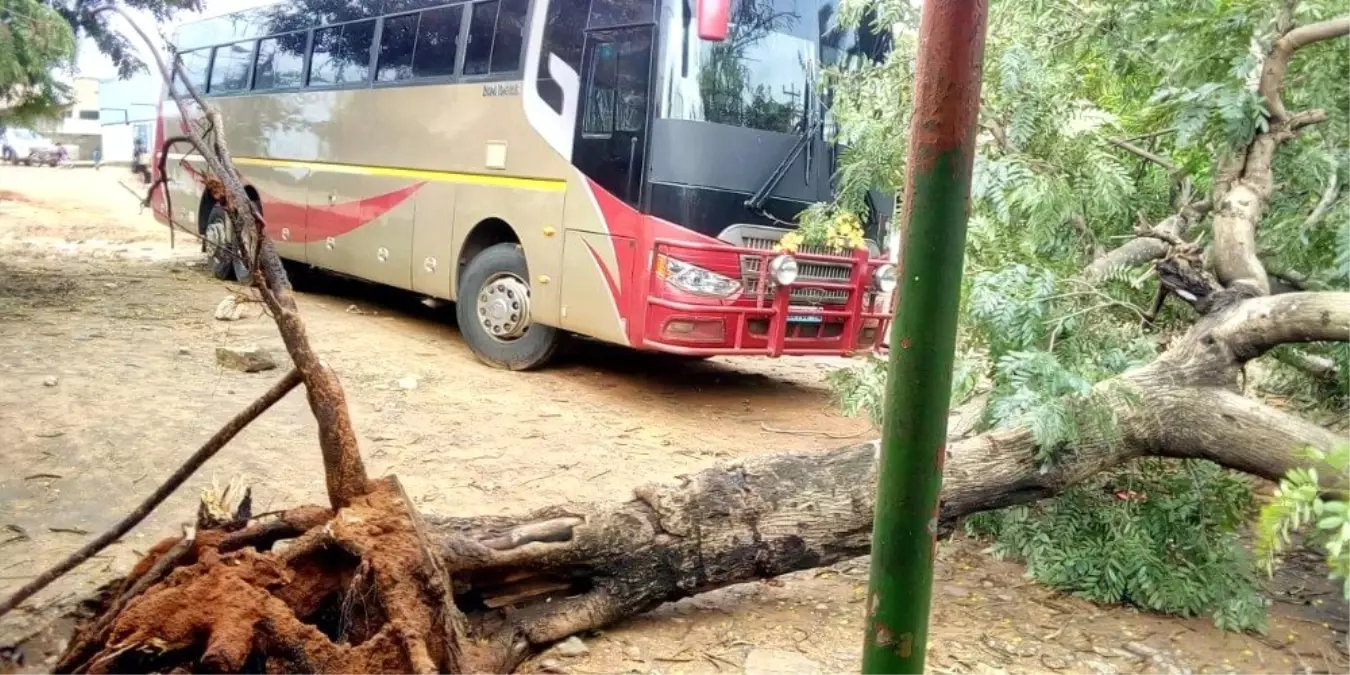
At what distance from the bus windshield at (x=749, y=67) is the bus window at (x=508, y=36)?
5.36 feet

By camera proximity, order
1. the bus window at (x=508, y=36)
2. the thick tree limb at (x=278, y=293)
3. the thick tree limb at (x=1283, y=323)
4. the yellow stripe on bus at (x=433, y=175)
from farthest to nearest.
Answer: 1. the bus window at (x=508, y=36)
2. the yellow stripe on bus at (x=433, y=175)
3. the thick tree limb at (x=1283, y=323)
4. the thick tree limb at (x=278, y=293)

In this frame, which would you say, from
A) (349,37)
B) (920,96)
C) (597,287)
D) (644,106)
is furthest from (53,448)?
(349,37)

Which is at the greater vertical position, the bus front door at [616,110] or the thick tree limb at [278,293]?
the bus front door at [616,110]

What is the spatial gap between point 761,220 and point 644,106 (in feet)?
3.49

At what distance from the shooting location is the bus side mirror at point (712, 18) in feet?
18.7

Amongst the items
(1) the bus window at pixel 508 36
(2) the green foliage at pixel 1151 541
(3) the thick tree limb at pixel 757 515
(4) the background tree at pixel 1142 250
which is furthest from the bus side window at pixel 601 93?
(2) the green foliage at pixel 1151 541

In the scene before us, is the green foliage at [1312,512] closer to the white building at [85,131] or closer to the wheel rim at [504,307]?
the wheel rim at [504,307]

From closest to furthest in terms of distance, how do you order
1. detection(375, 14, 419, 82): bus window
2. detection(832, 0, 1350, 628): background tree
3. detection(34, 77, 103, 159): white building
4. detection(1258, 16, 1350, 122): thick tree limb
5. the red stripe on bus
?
detection(1258, 16, 1350, 122): thick tree limb, detection(832, 0, 1350, 628): background tree, detection(375, 14, 419, 82): bus window, the red stripe on bus, detection(34, 77, 103, 159): white building

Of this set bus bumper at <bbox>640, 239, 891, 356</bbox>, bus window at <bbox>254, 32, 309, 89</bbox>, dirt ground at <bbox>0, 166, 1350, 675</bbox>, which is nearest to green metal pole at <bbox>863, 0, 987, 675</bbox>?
dirt ground at <bbox>0, 166, 1350, 675</bbox>

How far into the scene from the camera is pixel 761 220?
6.57 meters

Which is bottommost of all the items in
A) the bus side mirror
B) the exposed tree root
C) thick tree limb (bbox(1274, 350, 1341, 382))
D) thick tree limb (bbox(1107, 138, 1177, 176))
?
the exposed tree root

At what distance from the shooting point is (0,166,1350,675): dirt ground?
338 centimetres

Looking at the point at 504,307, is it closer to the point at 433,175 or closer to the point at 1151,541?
the point at 433,175

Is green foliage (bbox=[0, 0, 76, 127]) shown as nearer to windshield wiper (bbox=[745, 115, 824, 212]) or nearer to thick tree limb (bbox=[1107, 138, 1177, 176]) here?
windshield wiper (bbox=[745, 115, 824, 212])
